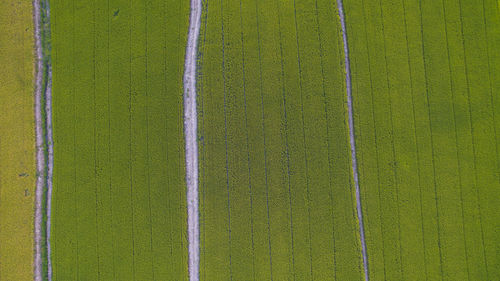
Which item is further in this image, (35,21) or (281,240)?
(35,21)

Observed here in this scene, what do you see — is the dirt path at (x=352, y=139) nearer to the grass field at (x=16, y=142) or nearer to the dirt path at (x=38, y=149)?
the dirt path at (x=38, y=149)

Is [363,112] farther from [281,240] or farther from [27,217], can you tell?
[27,217]

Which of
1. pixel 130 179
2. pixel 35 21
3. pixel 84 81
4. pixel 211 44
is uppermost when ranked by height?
pixel 35 21

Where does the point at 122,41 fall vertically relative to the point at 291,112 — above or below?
above

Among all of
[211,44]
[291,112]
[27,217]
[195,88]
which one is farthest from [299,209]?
[27,217]

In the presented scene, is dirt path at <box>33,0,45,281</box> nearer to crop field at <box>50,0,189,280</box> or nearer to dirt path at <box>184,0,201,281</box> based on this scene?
crop field at <box>50,0,189,280</box>
